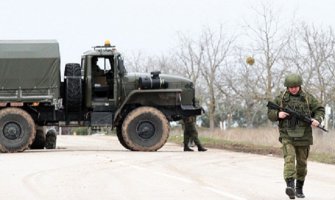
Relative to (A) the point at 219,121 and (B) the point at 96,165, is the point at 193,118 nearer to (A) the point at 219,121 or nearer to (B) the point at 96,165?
(B) the point at 96,165

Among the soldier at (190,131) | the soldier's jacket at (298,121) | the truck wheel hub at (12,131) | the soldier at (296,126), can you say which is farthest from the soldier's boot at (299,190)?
the truck wheel hub at (12,131)

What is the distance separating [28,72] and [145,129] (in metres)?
4.01

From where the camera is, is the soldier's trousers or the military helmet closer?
the soldier's trousers

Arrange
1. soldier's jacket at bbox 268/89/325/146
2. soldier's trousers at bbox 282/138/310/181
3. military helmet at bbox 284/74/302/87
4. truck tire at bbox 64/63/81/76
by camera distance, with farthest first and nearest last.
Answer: truck tire at bbox 64/63/81/76 < soldier's jacket at bbox 268/89/325/146 < military helmet at bbox 284/74/302/87 < soldier's trousers at bbox 282/138/310/181

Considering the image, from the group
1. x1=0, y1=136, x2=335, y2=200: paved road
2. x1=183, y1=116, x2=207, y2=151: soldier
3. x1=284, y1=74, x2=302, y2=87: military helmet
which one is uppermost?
x1=284, y1=74, x2=302, y2=87: military helmet

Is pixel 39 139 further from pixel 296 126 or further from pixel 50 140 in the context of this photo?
pixel 296 126

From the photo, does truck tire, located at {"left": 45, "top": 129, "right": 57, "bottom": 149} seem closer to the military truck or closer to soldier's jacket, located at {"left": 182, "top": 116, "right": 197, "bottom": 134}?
the military truck

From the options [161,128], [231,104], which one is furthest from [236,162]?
[231,104]

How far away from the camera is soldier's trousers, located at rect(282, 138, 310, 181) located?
449 inches

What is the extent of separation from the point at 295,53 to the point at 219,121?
4415 cm

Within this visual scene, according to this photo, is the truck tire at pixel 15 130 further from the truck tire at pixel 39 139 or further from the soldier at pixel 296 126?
the soldier at pixel 296 126

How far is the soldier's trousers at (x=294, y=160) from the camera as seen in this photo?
11398mm

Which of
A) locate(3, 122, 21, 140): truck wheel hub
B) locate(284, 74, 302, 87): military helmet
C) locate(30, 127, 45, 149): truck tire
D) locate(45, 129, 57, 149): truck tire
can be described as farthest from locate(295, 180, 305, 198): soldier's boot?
locate(45, 129, 57, 149): truck tire

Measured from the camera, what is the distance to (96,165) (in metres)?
17.6
